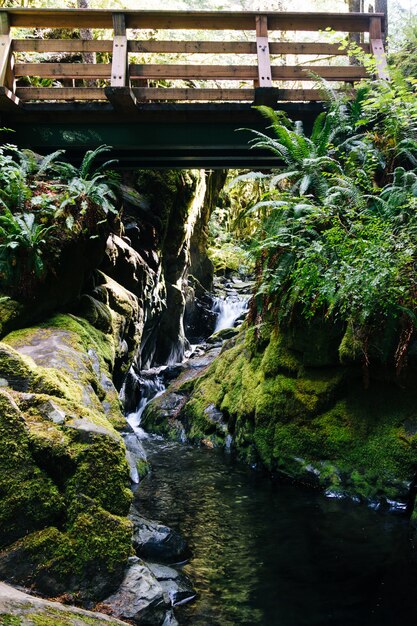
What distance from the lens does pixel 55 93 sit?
9555 millimetres

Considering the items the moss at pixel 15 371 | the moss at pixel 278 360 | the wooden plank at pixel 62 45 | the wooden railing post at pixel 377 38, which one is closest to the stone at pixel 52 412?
the moss at pixel 15 371

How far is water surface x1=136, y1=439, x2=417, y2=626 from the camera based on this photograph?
13.3 feet

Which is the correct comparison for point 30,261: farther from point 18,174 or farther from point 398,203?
point 398,203

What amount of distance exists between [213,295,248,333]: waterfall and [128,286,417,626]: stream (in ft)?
38.6

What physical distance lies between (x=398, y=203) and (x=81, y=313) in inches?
202

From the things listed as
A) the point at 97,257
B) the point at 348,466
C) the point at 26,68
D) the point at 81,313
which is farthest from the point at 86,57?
the point at 348,466

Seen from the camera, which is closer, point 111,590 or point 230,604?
point 111,590

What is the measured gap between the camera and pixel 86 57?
43.9 ft

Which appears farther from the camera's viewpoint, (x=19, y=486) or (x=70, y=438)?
(x=70, y=438)

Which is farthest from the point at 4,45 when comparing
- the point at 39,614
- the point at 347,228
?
the point at 39,614

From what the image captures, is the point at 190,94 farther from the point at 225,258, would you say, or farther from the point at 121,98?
the point at 225,258

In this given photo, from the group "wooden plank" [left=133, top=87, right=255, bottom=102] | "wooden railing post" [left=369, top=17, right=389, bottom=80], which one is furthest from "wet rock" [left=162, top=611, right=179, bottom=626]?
"wooden railing post" [left=369, top=17, right=389, bottom=80]

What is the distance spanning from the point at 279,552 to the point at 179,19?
884 centimetres

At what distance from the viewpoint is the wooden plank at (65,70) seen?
9294mm
